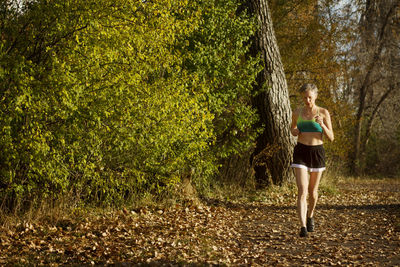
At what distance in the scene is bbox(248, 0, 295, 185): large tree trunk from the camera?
11.4m

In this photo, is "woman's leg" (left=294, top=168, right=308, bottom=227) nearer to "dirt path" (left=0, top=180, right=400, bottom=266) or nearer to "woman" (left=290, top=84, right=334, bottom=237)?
"woman" (left=290, top=84, right=334, bottom=237)

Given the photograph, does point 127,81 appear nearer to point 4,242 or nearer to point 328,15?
point 4,242

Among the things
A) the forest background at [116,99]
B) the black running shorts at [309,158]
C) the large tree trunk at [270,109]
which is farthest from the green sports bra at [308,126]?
the large tree trunk at [270,109]

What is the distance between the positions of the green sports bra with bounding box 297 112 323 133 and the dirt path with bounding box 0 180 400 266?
5.22 ft

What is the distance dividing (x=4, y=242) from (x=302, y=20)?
12.3 meters

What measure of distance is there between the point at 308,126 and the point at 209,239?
2.12 m

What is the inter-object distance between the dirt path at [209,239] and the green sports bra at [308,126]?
1.59 metres

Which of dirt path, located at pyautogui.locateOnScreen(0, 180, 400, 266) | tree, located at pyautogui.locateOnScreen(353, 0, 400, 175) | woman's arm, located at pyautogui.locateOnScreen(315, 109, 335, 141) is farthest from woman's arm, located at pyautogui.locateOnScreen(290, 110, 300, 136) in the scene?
tree, located at pyautogui.locateOnScreen(353, 0, 400, 175)

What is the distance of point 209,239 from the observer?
22.2ft

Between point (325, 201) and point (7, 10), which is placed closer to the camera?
point (7, 10)

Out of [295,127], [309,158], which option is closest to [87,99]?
[295,127]

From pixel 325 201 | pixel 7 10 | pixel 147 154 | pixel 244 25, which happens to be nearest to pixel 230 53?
pixel 244 25

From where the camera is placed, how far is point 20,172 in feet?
25.0

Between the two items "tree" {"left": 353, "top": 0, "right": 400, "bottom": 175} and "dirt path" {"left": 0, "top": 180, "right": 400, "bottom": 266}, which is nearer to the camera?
"dirt path" {"left": 0, "top": 180, "right": 400, "bottom": 266}
